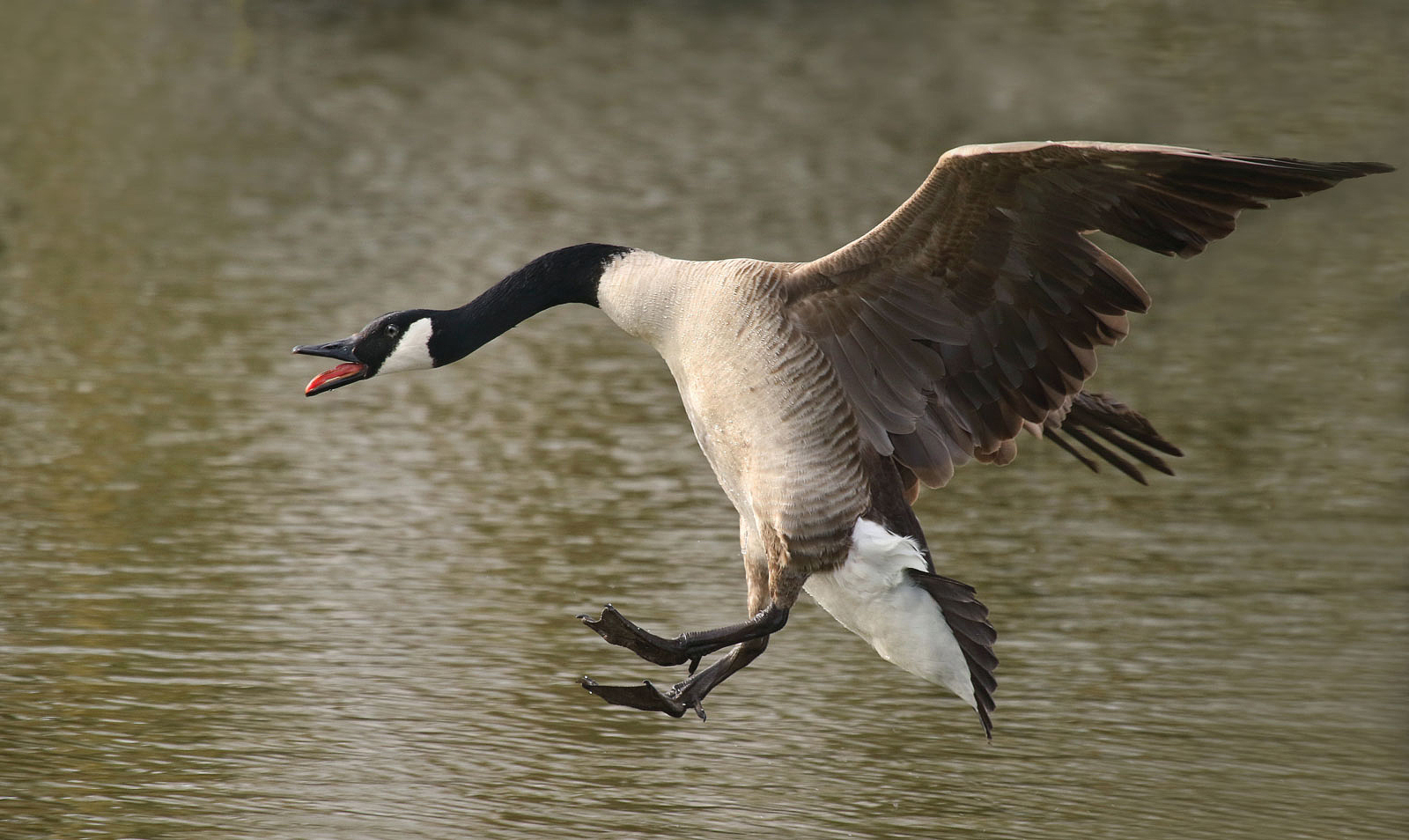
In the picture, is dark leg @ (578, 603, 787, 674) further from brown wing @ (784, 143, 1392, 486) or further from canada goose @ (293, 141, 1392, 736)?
brown wing @ (784, 143, 1392, 486)

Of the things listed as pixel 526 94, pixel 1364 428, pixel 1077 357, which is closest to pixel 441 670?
pixel 1077 357

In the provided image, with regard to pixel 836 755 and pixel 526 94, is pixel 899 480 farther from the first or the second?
pixel 526 94

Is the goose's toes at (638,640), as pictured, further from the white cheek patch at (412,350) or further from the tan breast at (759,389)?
the white cheek patch at (412,350)

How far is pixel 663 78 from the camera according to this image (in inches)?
954

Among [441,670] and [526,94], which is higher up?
[526,94]

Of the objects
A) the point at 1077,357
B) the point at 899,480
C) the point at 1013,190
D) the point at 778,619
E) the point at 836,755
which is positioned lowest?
the point at 836,755

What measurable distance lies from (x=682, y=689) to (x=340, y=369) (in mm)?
1557

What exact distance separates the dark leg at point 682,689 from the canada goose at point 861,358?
0.01 meters

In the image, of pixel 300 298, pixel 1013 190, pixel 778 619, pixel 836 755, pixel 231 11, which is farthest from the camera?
pixel 231 11

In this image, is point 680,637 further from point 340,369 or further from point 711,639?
point 340,369

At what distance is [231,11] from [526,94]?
6.87m

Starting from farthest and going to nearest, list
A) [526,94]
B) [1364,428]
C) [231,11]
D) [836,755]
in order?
[231,11] < [526,94] < [1364,428] < [836,755]

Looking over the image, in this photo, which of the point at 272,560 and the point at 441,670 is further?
the point at 272,560

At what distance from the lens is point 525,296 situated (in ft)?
21.8
